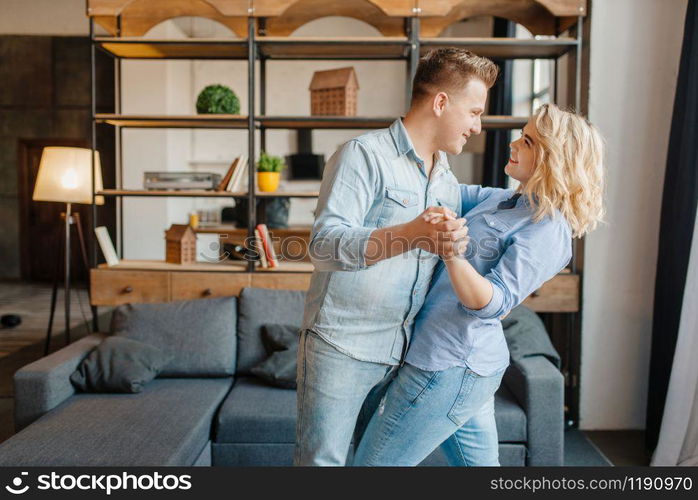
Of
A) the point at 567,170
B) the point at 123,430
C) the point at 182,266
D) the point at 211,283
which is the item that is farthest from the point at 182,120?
the point at 567,170

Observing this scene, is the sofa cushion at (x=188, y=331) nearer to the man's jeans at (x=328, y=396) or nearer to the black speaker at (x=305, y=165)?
the man's jeans at (x=328, y=396)

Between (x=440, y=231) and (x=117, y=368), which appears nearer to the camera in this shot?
(x=440, y=231)

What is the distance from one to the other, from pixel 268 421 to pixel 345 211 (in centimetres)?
161

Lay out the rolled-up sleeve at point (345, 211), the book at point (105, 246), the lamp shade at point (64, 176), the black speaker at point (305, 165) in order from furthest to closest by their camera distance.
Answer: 1. the black speaker at point (305, 165)
2. the lamp shade at point (64, 176)
3. the book at point (105, 246)
4. the rolled-up sleeve at point (345, 211)

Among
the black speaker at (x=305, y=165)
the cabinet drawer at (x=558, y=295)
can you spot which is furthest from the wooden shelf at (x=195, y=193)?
the black speaker at (x=305, y=165)

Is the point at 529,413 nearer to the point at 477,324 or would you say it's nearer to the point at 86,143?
the point at 477,324

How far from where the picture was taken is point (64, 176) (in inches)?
164

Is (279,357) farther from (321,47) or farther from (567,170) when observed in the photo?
(567,170)

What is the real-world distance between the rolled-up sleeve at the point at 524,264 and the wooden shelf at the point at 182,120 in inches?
101

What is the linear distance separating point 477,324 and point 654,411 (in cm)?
231

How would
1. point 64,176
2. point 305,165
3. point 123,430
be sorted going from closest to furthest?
point 123,430 → point 64,176 → point 305,165

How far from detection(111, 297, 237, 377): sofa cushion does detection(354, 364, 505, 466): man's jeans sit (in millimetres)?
1753

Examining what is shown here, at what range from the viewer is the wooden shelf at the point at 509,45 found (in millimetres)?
3445
